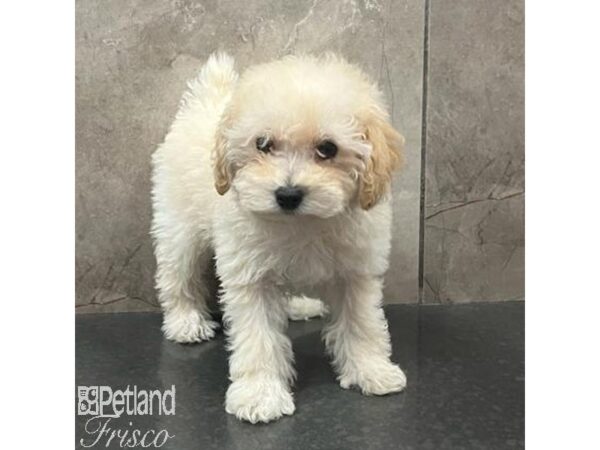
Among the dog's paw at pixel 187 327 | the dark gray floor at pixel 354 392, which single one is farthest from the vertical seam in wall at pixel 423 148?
the dog's paw at pixel 187 327

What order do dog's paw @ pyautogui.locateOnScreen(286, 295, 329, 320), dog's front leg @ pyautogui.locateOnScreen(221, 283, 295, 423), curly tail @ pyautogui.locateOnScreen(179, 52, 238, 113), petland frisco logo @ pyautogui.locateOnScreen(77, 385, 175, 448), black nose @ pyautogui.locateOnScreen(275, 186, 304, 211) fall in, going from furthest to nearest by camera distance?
1. dog's paw @ pyautogui.locateOnScreen(286, 295, 329, 320)
2. curly tail @ pyautogui.locateOnScreen(179, 52, 238, 113)
3. dog's front leg @ pyautogui.locateOnScreen(221, 283, 295, 423)
4. petland frisco logo @ pyautogui.locateOnScreen(77, 385, 175, 448)
5. black nose @ pyautogui.locateOnScreen(275, 186, 304, 211)

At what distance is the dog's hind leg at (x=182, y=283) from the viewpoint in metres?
2.62

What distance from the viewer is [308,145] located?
1.87 meters

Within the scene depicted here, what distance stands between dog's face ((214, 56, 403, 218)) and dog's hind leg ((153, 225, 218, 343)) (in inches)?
27.9

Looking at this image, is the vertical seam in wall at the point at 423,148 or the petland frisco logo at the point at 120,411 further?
the vertical seam in wall at the point at 423,148

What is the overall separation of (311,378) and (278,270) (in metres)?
0.49

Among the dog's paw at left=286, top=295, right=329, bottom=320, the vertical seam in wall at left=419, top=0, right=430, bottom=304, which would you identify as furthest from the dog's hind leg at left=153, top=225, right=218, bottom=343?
the vertical seam in wall at left=419, top=0, right=430, bottom=304

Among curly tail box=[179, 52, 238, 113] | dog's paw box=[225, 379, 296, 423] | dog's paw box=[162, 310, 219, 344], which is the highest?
curly tail box=[179, 52, 238, 113]

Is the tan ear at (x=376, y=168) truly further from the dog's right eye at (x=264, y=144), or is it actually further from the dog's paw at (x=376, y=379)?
the dog's paw at (x=376, y=379)

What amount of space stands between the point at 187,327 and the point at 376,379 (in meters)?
0.86

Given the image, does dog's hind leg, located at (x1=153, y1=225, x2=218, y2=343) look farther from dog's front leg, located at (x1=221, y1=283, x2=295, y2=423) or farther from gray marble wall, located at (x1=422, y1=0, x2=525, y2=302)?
gray marble wall, located at (x1=422, y1=0, x2=525, y2=302)

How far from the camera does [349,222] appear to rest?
205cm

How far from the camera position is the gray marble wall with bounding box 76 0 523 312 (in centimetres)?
265

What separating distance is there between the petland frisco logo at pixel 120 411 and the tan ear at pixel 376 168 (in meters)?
0.93
